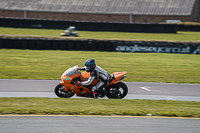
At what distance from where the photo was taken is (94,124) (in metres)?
7.33

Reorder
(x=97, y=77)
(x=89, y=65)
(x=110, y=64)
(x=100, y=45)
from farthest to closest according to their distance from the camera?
(x=100, y=45)
(x=110, y=64)
(x=97, y=77)
(x=89, y=65)

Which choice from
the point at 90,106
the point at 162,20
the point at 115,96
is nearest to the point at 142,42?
the point at 115,96

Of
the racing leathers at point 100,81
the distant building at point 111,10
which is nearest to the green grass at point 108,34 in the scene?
the distant building at point 111,10

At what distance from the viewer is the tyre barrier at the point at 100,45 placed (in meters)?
23.5

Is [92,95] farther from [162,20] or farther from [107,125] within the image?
[162,20]

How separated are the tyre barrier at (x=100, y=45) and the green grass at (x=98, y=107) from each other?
555 inches

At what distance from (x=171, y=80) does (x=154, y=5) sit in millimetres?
31877

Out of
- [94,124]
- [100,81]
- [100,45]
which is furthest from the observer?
[100,45]

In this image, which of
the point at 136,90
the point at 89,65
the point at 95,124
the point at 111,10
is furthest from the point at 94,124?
the point at 111,10

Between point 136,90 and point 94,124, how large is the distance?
18.7ft

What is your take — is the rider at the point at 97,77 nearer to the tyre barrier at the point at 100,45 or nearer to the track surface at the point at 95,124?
the track surface at the point at 95,124

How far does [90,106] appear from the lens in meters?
9.04

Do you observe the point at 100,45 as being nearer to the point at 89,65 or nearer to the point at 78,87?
the point at 78,87

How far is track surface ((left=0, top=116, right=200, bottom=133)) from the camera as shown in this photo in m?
6.89
